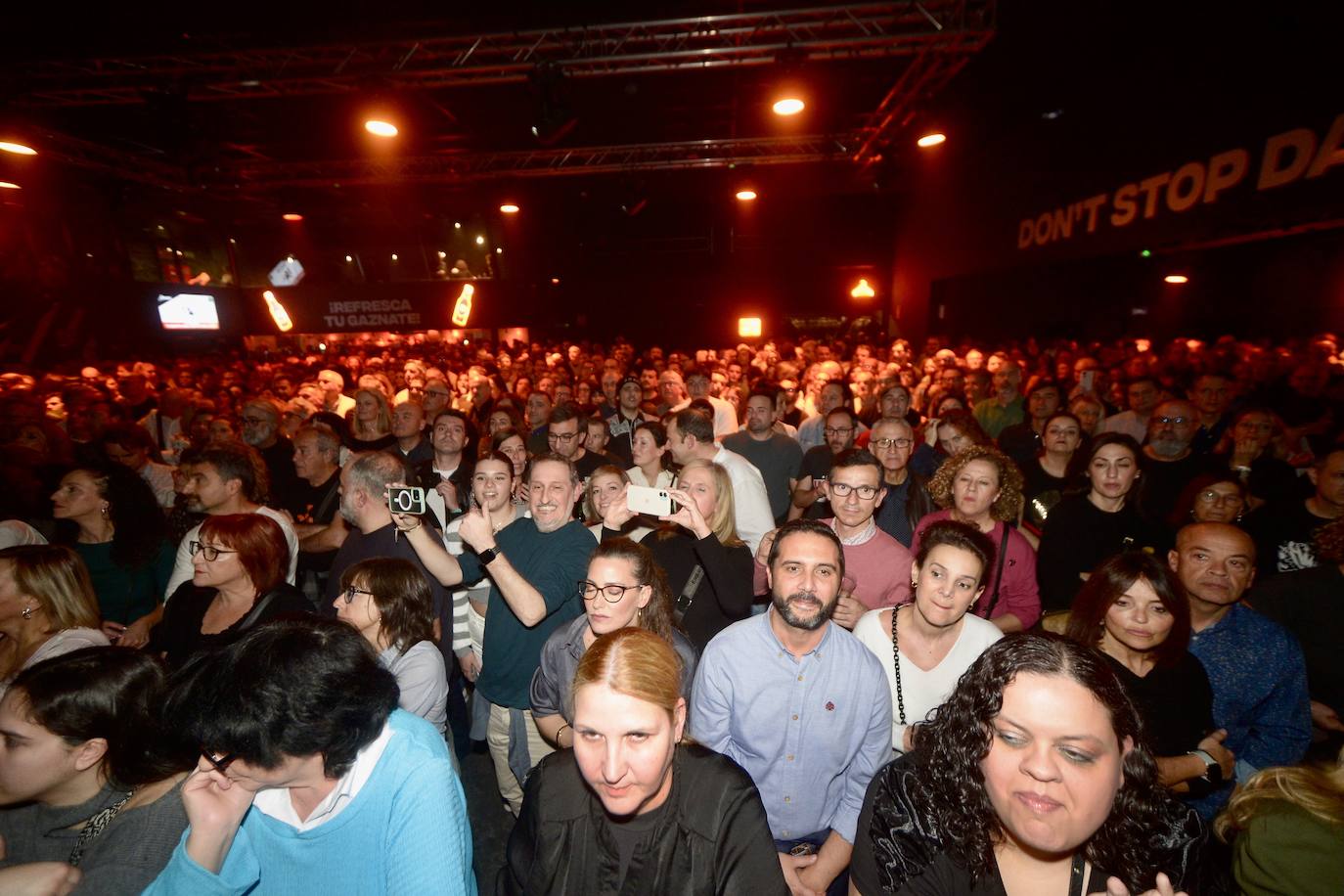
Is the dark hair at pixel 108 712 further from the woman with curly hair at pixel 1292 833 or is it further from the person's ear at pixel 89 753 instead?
the woman with curly hair at pixel 1292 833

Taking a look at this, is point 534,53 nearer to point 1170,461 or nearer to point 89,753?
point 1170,461

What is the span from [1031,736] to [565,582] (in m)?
1.96

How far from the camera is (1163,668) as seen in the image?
213 centimetres

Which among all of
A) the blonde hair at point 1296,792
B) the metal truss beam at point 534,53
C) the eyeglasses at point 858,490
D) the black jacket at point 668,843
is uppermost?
the metal truss beam at point 534,53

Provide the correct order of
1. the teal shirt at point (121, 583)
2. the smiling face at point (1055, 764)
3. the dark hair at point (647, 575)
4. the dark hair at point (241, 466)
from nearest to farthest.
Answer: the smiling face at point (1055, 764) → the dark hair at point (647, 575) → the teal shirt at point (121, 583) → the dark hair at point (241, 466)

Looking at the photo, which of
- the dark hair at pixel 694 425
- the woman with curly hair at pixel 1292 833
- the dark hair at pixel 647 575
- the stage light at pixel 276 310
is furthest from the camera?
the stage light at pixel 276 310

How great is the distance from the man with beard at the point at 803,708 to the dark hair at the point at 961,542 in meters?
0.48

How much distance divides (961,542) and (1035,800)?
3.63 feet

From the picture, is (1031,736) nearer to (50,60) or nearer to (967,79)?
(50,60)

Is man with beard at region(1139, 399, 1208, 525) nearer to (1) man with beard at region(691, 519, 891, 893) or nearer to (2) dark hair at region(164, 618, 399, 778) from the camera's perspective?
(1) man with beard at region(691, 519, 891, 893)

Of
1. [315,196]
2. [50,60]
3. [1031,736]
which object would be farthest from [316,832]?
[315,196]

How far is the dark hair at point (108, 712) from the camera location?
5.16ft

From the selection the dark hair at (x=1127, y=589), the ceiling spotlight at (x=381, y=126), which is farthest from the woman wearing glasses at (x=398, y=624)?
the ceiling spotlight at (x=381, y=126)

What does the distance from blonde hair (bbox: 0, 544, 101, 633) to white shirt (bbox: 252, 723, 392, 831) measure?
173 cm
